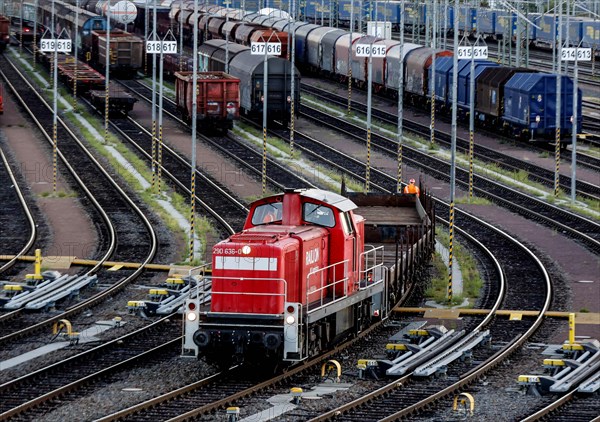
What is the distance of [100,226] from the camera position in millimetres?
41094

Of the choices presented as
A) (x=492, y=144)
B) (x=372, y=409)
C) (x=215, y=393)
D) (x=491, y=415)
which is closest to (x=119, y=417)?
(x=215, y=393)

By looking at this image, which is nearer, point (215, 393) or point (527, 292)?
point (215, 393)

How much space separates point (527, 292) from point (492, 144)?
33.4 metres

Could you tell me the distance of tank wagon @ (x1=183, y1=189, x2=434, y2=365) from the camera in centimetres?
2194

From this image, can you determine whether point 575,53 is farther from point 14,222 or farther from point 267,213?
point 267,213

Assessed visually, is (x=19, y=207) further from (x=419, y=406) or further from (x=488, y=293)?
(x=419, y=406)

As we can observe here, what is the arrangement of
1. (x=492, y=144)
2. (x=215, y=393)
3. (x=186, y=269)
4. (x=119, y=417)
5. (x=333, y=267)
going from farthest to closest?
(x=492, y=144) < (x=186, y=269) < (x=333, y=267) < (x=215, y=393) < (x=119, y=417)

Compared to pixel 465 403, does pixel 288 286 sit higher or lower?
higher

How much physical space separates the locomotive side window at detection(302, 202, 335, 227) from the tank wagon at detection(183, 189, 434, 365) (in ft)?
0.06

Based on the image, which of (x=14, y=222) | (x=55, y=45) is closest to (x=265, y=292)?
(x=14, y=222)

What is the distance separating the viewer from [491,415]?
2047 cm

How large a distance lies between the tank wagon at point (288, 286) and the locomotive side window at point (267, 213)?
0.7 inches

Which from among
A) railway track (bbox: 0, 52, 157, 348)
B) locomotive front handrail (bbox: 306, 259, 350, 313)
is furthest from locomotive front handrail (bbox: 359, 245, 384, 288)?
railway track (bbox: 0, 52, 157, 348)

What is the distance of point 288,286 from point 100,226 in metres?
19.3
